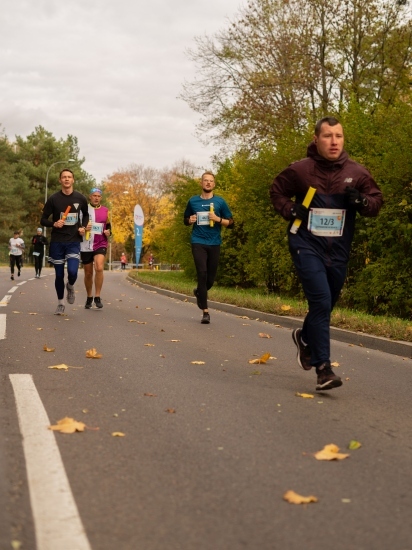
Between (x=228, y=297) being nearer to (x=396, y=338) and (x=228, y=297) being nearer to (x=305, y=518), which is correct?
(x=396, y=338)

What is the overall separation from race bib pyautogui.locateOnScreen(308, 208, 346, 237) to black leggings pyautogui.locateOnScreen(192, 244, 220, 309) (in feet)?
19.7

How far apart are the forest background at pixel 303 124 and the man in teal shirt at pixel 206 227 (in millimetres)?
2295

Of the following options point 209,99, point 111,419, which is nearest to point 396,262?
point 111,419

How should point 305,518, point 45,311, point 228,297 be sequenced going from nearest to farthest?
point 305,518, point 45,311, point 228,297

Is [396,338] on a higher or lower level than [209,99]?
lower

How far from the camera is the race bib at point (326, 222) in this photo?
6348mm

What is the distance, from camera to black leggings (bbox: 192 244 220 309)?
12.3 metres

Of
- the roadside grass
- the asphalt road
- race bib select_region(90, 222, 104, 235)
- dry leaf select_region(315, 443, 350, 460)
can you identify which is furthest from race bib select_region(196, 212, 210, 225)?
dry leaf select_region(315, 443, 350, 460)

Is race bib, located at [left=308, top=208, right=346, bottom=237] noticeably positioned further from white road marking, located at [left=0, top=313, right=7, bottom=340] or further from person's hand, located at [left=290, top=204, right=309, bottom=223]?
white road marking, located at [left=0, top=313, right=7, bottom=340]

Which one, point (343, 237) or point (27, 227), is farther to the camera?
point (27, 227)

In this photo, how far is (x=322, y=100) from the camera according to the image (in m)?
27.9

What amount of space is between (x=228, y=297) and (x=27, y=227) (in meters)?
62.2

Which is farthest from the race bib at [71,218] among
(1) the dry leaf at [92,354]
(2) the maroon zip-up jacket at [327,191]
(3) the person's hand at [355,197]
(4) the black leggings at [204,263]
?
(3) the person's hand at [355,197]

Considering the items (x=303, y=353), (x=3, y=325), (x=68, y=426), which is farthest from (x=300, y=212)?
(x=3, y=325)
